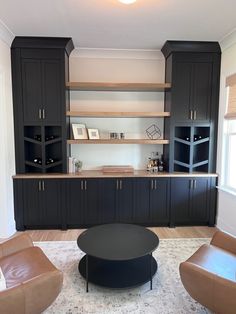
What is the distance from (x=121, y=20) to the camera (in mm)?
2959

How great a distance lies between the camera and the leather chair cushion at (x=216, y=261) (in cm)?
192

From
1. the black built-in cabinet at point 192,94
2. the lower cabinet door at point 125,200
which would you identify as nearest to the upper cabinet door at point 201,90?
the black built-in cabinet at point 192,94

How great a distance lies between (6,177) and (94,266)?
1.81 metres

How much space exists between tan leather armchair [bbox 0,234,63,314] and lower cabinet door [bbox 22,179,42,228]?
1.39m

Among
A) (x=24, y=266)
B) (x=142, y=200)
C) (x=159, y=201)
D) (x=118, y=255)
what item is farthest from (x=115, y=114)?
(x=24, y=266)

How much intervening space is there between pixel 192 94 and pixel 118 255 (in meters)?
2.74

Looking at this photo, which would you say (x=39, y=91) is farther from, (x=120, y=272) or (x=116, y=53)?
(x=120, y=272)

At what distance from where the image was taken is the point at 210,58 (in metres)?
3.74

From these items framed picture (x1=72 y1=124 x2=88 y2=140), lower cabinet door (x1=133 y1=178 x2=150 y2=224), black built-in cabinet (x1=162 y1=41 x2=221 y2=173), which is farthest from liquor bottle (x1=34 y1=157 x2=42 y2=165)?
black built-in cabinet (x1=162 y1=41 x2=221 y2=173)

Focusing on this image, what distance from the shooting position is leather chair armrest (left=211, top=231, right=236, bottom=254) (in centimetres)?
225

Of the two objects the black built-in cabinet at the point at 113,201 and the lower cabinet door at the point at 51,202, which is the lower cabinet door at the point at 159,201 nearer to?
the black built-in cabinet at the point at 113,201

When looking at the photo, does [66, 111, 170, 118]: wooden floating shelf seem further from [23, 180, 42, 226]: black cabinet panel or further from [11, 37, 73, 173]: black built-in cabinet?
[23, 180, 42, 226]: black cabinet panel

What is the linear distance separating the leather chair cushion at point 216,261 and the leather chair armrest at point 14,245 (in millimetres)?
1500

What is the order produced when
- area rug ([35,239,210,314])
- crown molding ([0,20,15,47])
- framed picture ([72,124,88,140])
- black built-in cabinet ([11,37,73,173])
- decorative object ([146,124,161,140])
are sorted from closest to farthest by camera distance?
area rug ([35,239,210,314]) < crown molding ([0,20,15,47]) < black built-in cabinet ([11,37,73,173]) < framed picture ([72,124,88,140]) < decorative object ([146,124,161,140])
